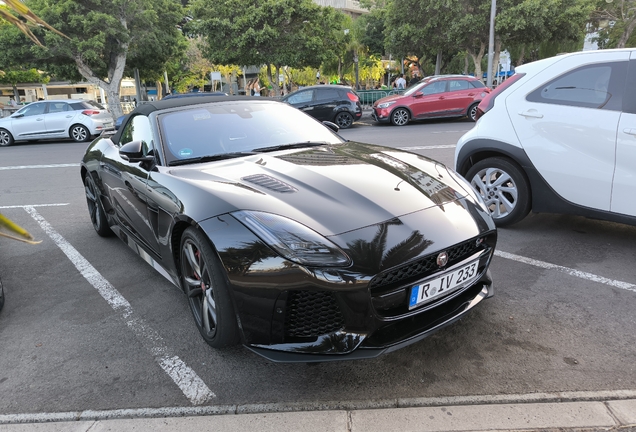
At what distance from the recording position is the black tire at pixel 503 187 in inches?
171

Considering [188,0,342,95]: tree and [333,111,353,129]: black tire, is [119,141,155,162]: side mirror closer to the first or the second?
[333,111,353,129]: black tire

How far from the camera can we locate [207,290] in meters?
2.65

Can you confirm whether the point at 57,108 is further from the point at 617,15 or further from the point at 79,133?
the point at 617,15

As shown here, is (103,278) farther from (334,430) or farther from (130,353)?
(334,430)

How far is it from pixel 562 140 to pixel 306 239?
2834 millimetres

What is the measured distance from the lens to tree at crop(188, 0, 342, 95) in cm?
2041

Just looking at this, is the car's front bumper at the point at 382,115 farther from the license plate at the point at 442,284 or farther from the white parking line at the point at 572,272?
the license plate at the point at 442,284

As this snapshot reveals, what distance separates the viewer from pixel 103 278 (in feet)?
13.1

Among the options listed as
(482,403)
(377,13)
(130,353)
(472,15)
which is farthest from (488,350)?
(377,13)

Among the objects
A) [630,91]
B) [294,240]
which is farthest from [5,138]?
[630,91]

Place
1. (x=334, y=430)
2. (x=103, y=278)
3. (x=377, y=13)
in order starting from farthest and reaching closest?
(x=377, y=13)
(x=103, y=278)
(x=334, y=430)

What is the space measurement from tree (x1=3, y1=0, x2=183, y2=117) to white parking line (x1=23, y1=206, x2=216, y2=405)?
15.2 m

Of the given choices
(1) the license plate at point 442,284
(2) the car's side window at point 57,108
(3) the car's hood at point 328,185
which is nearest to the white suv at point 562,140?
(3) the car's hood at point 328,185

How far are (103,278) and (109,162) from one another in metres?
1.01
